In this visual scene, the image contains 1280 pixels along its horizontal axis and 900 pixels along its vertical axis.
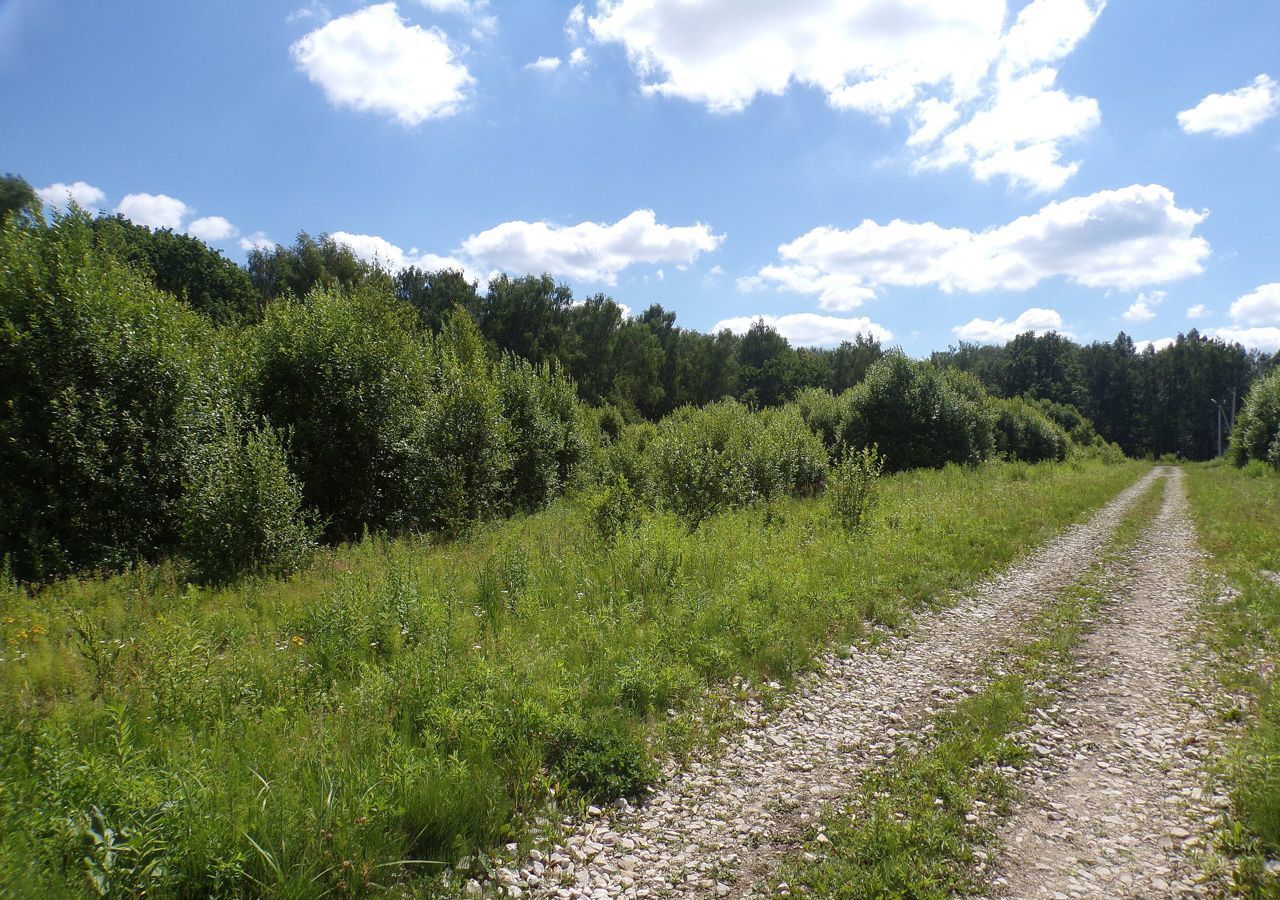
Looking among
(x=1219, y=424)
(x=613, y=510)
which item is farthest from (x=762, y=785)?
(x=1219, y=424)

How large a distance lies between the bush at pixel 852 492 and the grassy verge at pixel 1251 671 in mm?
6605

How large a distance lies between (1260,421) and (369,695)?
195 ft

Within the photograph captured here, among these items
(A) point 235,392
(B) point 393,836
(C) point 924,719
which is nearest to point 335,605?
(B) point 393,836

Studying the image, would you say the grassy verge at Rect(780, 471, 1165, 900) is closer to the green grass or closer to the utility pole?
the green grass

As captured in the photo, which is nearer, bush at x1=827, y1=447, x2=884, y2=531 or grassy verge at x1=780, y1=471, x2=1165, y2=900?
grassy verge at x1=780, y1=471, x2=1165, y2=900

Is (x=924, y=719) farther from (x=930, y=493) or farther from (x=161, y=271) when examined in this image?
(x=161, y=271)

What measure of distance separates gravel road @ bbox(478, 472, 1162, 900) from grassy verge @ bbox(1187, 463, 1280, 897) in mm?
1329

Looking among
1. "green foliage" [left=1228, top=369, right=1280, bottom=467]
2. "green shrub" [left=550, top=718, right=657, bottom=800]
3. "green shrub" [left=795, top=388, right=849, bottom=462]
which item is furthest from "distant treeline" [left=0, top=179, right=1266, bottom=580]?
"green foliage" [left=1228, top=369, right=1280, bottom=467]

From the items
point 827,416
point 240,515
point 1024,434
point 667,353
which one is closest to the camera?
point 240,515

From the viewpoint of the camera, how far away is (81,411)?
1109 centimetres

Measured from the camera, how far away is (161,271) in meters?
46.3

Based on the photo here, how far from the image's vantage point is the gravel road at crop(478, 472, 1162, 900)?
4.10 m

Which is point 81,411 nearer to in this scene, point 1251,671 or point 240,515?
point 240,515

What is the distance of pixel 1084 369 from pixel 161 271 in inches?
5716
